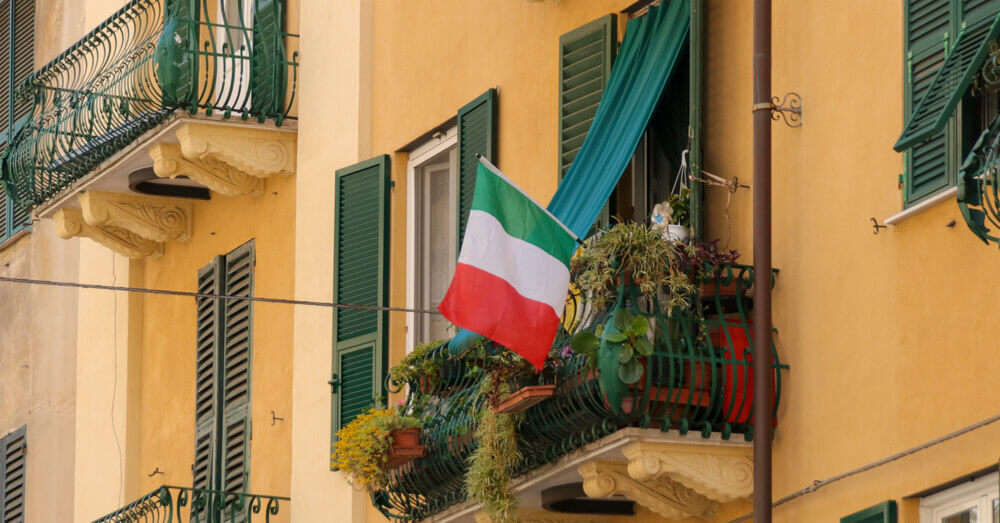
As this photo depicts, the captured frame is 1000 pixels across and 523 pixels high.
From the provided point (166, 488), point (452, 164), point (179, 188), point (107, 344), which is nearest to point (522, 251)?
point (452, 164)

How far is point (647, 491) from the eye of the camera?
10.1 m

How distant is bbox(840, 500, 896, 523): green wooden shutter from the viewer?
8.88 meters

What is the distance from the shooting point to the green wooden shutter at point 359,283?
44.8ft

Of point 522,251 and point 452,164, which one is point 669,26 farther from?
point 452,164

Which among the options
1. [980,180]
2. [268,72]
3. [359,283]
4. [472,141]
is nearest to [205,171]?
[268,72]

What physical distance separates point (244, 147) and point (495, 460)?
17.5 ft

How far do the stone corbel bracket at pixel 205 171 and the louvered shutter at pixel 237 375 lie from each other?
0.45m

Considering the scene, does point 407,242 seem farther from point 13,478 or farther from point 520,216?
point 13,478

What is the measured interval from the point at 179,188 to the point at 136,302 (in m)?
1.41

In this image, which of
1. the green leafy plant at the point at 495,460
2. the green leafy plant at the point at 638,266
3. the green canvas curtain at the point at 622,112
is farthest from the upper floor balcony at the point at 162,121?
the green leafy plant at the point at 638,266

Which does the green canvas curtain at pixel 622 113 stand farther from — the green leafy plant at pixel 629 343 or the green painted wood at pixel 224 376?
the green painted wood at pixel 224 376

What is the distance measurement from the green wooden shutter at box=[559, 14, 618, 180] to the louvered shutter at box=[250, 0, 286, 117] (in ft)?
12.7

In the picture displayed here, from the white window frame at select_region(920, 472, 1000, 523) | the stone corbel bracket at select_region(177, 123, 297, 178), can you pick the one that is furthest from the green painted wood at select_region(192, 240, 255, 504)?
the white window frame at select_region(920, 472, 1000, 523)

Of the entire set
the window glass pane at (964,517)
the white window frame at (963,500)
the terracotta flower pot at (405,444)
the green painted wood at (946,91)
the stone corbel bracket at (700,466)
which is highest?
the green painted wood at (946,91)
